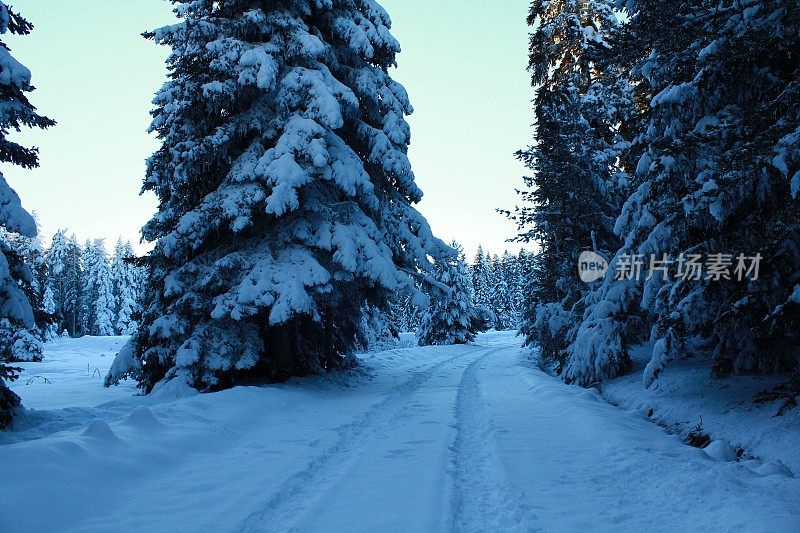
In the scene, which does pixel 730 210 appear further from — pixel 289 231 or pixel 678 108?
pixel 289 231

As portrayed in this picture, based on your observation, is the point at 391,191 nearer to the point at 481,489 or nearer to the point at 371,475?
the point at 371,475

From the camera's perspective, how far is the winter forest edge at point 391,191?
6266 millimetres

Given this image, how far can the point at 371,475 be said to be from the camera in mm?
4770

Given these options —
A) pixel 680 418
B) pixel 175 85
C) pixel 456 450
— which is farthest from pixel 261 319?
pixel 680 418

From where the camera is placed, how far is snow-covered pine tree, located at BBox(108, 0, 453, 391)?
33.2 feet

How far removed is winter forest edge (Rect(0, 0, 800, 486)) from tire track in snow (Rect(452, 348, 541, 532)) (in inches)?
131

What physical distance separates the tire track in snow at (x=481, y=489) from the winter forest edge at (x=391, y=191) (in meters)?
3.32

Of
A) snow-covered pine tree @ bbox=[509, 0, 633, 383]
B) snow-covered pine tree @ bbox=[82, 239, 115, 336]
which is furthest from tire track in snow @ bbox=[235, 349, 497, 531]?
snow-covered pine tree @ bbox=[82, 239, 115, 336]

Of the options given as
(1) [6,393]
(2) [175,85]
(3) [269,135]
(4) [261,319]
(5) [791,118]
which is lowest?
(1) [6,393]

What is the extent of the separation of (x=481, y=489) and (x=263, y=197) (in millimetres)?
7831

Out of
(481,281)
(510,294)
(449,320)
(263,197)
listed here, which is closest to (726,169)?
(263,197)

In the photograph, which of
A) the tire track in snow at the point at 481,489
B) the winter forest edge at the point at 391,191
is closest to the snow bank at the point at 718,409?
the winter forest edge at the point at 391,191

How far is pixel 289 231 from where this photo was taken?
11148 millimetres

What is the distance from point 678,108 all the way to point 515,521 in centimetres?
643
